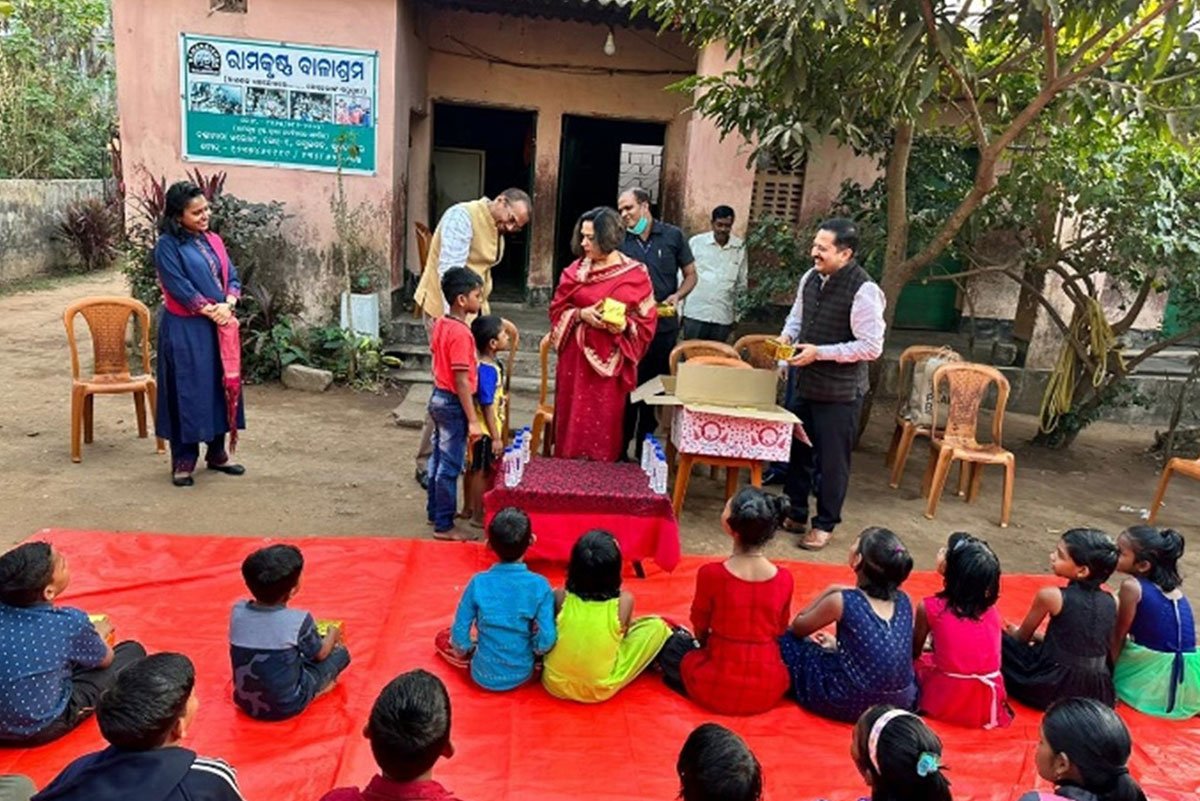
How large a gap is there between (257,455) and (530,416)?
2193 millimetres

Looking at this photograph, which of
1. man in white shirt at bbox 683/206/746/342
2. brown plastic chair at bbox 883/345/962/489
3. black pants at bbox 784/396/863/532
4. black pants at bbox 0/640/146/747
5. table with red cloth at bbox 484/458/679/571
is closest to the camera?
black pants at bbox 0/640/146/747

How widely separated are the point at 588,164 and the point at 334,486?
21.8 ft

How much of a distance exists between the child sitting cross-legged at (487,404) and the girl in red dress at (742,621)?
A: 5.49 feet

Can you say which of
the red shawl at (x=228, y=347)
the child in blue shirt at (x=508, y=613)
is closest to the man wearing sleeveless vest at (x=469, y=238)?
the red shawl at (x=228, y=347)

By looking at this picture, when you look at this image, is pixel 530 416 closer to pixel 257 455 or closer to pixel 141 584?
pixel 257 455

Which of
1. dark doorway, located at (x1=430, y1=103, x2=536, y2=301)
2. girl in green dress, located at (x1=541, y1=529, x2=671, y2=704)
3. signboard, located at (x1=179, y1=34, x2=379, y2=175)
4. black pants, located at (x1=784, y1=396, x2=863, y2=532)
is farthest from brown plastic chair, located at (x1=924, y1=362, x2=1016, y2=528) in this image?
dark doorway, located at (x1=430, y1=103, x2=536, y2=301)

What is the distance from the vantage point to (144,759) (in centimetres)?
190

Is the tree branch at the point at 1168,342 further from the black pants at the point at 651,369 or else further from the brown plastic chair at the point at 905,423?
the black pants at the point at 651,369

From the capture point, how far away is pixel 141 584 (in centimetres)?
377

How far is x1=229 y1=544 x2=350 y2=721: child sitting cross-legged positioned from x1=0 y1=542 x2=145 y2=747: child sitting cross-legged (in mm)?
436

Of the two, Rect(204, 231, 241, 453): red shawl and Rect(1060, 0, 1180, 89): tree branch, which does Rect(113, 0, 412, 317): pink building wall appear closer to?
Rect(204, 231, 241, 453): red shawl

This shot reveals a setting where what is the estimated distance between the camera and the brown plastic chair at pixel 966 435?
5.52 m

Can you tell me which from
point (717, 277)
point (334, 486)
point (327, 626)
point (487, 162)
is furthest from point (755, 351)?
point (487, 162)

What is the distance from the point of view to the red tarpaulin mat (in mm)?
2736
